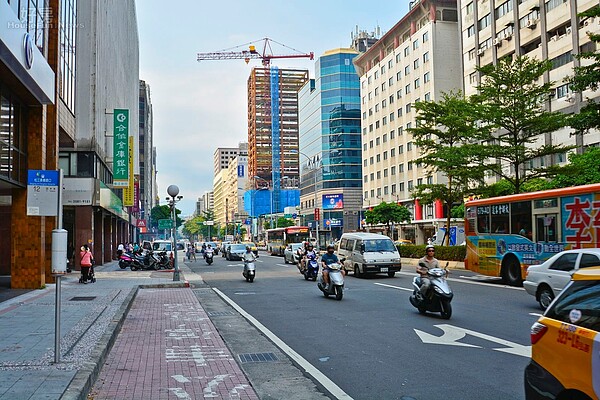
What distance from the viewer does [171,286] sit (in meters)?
22.6

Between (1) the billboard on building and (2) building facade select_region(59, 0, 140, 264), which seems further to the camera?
(1) the billboard on building

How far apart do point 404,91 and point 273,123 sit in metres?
102

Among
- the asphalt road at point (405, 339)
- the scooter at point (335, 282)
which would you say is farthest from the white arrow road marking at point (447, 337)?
the scooter at point (335, 282)

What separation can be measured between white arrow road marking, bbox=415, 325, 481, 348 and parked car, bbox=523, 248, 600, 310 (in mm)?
3514

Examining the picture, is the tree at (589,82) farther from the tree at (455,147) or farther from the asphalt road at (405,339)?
the asphalt road at (405,339)

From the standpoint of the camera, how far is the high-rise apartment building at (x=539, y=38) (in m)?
41.7

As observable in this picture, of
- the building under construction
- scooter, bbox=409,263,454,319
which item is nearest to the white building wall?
scooter, bbox=409,263,454,319

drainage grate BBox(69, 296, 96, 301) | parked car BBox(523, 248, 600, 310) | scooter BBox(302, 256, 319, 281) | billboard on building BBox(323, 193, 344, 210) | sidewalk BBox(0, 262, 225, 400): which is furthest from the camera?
billboard on building BBox(323, 193, 344, 210)

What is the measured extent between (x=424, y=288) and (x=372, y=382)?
5912 millimetres

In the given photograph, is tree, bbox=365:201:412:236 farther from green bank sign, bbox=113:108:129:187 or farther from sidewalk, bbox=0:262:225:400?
sidewalk, bbox=0:262:225:400

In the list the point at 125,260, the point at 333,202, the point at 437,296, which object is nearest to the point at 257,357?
the point at 437,296

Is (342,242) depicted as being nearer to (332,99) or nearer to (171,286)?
(171,286)

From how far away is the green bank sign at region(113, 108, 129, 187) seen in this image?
121 feet

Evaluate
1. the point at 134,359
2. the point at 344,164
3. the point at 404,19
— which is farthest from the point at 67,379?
the point at 344,164
